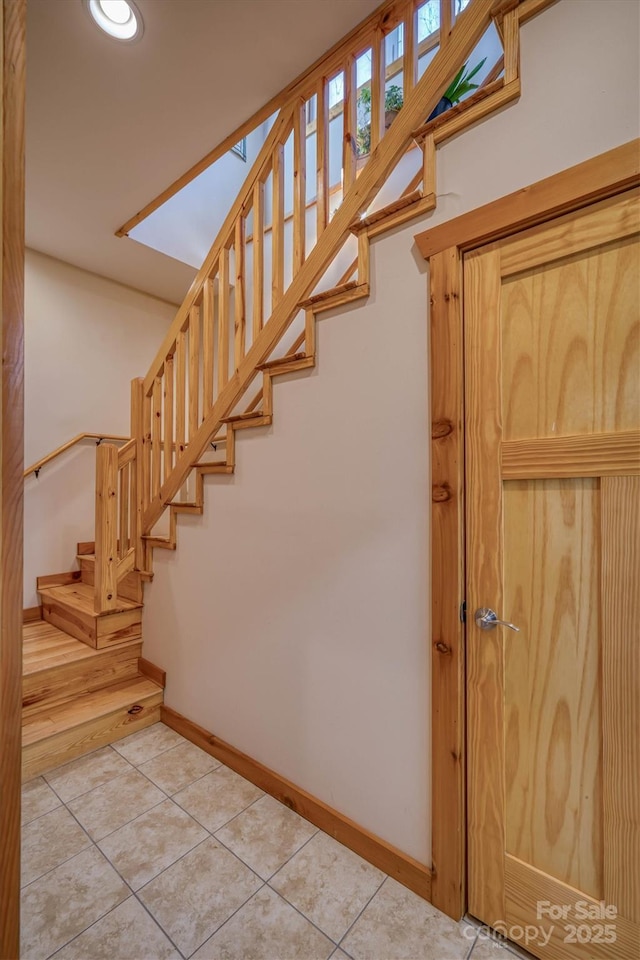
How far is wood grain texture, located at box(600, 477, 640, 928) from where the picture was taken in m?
1.02

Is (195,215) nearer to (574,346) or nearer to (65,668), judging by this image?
(574,346)

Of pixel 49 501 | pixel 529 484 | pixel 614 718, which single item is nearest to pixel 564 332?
pixel 529 484

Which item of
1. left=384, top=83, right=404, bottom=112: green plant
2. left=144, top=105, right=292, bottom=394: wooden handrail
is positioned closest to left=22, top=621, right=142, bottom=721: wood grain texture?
left=144, top=105, right=292, bottom=394: wooden handrail

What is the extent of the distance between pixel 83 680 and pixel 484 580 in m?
2.23

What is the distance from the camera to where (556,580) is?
1.13m

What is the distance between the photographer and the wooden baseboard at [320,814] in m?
1.34

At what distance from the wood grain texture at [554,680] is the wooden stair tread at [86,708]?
75.8 inches

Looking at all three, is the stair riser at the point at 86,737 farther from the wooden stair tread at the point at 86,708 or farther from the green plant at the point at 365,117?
the green plant at the point at 365,117

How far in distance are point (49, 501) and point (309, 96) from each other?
122 inches

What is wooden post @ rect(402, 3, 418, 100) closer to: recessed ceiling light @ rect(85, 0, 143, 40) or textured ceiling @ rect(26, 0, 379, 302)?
textured ceiling @ rect(26, 0, 379, 302)

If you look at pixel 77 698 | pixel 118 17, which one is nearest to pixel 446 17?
pixel 118 17

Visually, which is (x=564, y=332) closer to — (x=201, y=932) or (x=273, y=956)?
(x=273, y=956)

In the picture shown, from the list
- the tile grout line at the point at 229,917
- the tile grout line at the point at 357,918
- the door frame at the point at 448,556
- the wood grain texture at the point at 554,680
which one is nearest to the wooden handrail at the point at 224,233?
the door frame at the point at 448,556

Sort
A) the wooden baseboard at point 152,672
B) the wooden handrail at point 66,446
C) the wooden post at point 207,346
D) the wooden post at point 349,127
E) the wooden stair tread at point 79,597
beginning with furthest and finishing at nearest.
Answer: the wooden handrail at point 66,446 < the wooden stair tread at point 79,597 < the wooden baseboard at point 152,672 < the wooden post at point 207,346 < the wooden post at point 349,127
